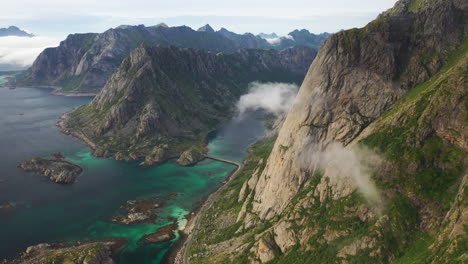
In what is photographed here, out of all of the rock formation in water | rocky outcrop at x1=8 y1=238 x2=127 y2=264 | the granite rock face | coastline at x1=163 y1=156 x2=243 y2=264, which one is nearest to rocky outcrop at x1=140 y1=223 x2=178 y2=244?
coastline at x1=163 y1=156 x2=243 y2=264

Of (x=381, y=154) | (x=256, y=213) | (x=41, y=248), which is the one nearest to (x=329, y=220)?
(x=381, y=154)

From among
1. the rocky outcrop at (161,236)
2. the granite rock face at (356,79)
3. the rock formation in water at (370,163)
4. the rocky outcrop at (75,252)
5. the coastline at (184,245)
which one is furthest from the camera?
the rocky outcrop at (161,236)

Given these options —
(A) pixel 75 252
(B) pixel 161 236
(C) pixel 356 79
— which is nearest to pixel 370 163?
(C) pixel 356 79

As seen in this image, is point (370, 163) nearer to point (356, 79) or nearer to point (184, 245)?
point (356, 79)

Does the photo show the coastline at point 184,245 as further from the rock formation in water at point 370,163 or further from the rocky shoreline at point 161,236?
the rock formation in water at point 370,163

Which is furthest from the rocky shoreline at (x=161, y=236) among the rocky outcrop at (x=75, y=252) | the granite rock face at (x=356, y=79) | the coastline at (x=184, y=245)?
the granite rock face at (x=356, y=79)

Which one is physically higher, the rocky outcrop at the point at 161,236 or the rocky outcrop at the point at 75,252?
the rocky outcrop at the point at 75,252
